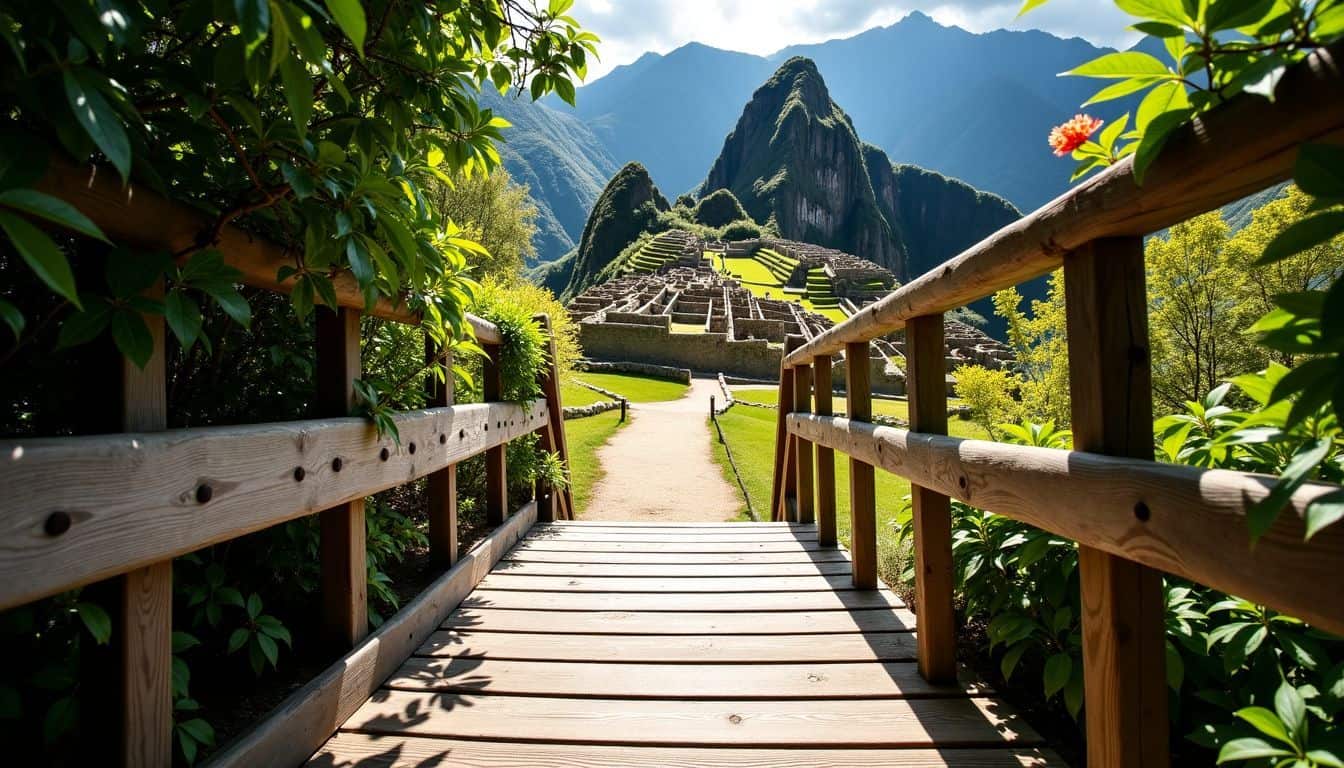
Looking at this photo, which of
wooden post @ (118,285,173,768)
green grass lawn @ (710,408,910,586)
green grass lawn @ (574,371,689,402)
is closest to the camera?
wooden post @ (118,285,173,768)

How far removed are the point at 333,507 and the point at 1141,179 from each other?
2.08m

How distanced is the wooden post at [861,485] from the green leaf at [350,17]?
94.9 inches

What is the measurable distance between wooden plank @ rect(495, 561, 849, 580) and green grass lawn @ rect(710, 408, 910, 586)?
468mm

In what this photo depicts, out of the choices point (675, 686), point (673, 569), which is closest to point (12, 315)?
point (675, 686)

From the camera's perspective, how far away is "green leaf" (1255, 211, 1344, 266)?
68 centimetres

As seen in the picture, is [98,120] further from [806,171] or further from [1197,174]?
[806,171]

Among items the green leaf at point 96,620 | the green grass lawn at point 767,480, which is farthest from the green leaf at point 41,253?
the green grass lawn at point 767,480

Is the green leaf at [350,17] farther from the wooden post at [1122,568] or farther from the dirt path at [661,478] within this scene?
the dirt path at [661,478]

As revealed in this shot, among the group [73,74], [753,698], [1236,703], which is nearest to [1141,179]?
[1236,703]

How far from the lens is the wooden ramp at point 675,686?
1.72 metres

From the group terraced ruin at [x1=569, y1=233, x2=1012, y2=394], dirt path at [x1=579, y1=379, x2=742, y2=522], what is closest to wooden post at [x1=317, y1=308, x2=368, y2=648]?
dirt path at [x1=579, y1=379, x2=742, y2=522]

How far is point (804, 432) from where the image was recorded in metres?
3.90

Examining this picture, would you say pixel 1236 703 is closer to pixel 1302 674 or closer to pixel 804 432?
pixel 1302 674

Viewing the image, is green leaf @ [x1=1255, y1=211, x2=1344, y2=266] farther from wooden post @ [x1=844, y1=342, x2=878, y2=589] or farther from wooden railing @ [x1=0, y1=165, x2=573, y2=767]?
wooden post @ [x1=844, y1=342, x2=878, y2=589]
